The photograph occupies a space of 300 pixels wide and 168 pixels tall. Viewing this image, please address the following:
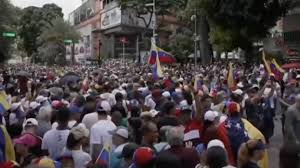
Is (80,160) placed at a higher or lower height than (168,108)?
lower

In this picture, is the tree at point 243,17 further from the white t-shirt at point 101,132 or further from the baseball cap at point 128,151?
the baseball cap at point 128,151

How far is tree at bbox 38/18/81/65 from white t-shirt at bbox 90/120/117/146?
7822cm

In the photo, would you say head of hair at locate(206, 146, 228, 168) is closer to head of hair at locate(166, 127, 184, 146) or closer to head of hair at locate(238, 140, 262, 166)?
head of hair at locate(238, 140, 262, 166)

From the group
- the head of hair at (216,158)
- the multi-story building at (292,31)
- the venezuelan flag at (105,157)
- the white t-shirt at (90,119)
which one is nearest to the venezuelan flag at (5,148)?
the venezuelan flag at (105,157)

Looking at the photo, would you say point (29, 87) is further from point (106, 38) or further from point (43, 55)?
point (106, 38)

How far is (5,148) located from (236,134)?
132 inches

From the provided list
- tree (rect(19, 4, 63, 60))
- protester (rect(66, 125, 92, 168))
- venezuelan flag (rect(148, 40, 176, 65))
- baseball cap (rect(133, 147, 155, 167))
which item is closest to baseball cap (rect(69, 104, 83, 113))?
protester (rect(66, 125, 92, 168))

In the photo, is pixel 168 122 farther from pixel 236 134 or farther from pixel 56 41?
pixel 56 41

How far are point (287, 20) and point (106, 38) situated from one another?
50155 mm

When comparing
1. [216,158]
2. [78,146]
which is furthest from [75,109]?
[216,158]

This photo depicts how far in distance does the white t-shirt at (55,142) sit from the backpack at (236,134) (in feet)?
7.81

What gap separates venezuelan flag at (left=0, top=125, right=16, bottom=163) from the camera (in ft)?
24.0

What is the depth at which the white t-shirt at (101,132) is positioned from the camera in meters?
8.52

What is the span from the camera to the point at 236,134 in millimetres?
8898
